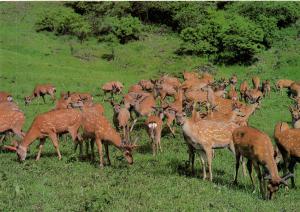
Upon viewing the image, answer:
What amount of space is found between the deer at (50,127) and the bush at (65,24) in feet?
120

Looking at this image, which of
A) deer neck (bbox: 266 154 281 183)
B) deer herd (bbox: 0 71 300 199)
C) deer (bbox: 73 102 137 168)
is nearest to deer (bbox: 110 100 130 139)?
deer herd (bbox: 0 71 300 199)

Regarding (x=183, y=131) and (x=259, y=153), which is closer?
(x=259, y=153)

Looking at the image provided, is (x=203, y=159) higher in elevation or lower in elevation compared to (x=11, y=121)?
lower

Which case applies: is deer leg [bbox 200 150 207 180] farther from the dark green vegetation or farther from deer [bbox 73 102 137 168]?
deer [bbox 73 102 137 168]

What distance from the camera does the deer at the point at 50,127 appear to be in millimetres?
17406

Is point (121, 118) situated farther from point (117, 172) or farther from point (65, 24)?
point (65, 24)

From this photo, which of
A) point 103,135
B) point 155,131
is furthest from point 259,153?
point 155,131

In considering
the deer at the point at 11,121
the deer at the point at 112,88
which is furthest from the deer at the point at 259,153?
the deer at the point at 112,88

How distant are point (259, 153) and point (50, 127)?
23.1ft

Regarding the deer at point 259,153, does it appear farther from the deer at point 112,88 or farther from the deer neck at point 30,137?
the deer at point 112,88

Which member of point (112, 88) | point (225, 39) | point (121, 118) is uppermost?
point (121, 118)

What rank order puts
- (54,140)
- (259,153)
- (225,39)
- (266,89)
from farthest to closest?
1. (225,39)
2. (266,89)
3. (54,140)
4. (259,153)

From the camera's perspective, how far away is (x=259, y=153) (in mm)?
13930

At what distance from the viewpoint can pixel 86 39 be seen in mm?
55281
